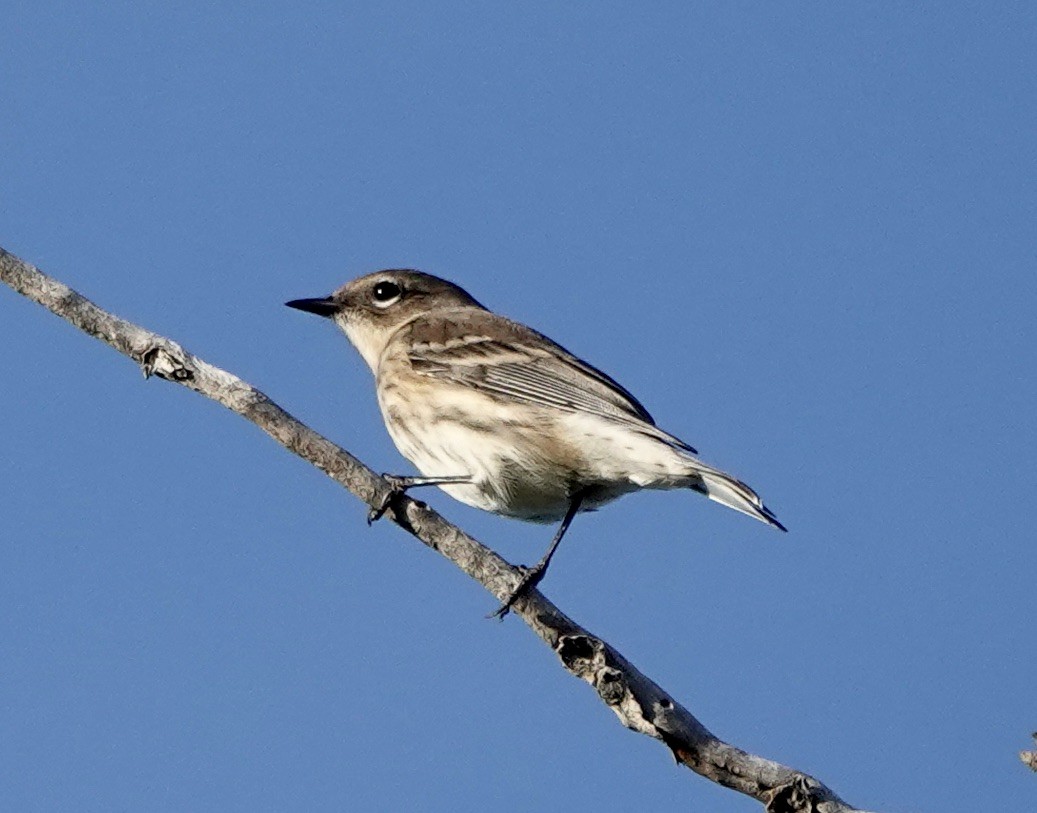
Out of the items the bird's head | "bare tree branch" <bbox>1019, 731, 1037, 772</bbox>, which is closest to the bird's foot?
"bare tree branch" <bbox>1019, 731, 1037, 772</bbox>

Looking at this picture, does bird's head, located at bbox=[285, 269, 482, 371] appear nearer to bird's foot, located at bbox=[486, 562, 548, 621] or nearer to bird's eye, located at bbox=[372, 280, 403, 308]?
bird's eye, located at bbox=[372, 280, 403, 308]

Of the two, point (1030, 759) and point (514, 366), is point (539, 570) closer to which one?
point (514, 366)

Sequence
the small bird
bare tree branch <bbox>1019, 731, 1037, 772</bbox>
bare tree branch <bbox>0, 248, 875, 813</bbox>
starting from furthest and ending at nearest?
the small bird → bare tree branch <bbox>0, 248, 875, 813</bbox> → bare tree branch <bbox>1019, 731, 1037, 772</bbox>

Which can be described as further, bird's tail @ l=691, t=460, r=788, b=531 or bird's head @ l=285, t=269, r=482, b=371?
bird's head @ l=285, t=269, r=482, b=371

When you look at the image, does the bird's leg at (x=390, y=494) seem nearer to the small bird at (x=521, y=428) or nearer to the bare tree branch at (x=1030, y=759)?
the small bird at (x=521, y=428)

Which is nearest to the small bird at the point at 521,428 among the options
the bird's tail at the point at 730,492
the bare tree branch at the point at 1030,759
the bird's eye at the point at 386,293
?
the bird's tail at the point at 730,492

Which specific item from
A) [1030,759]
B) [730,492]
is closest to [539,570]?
[730,492]
